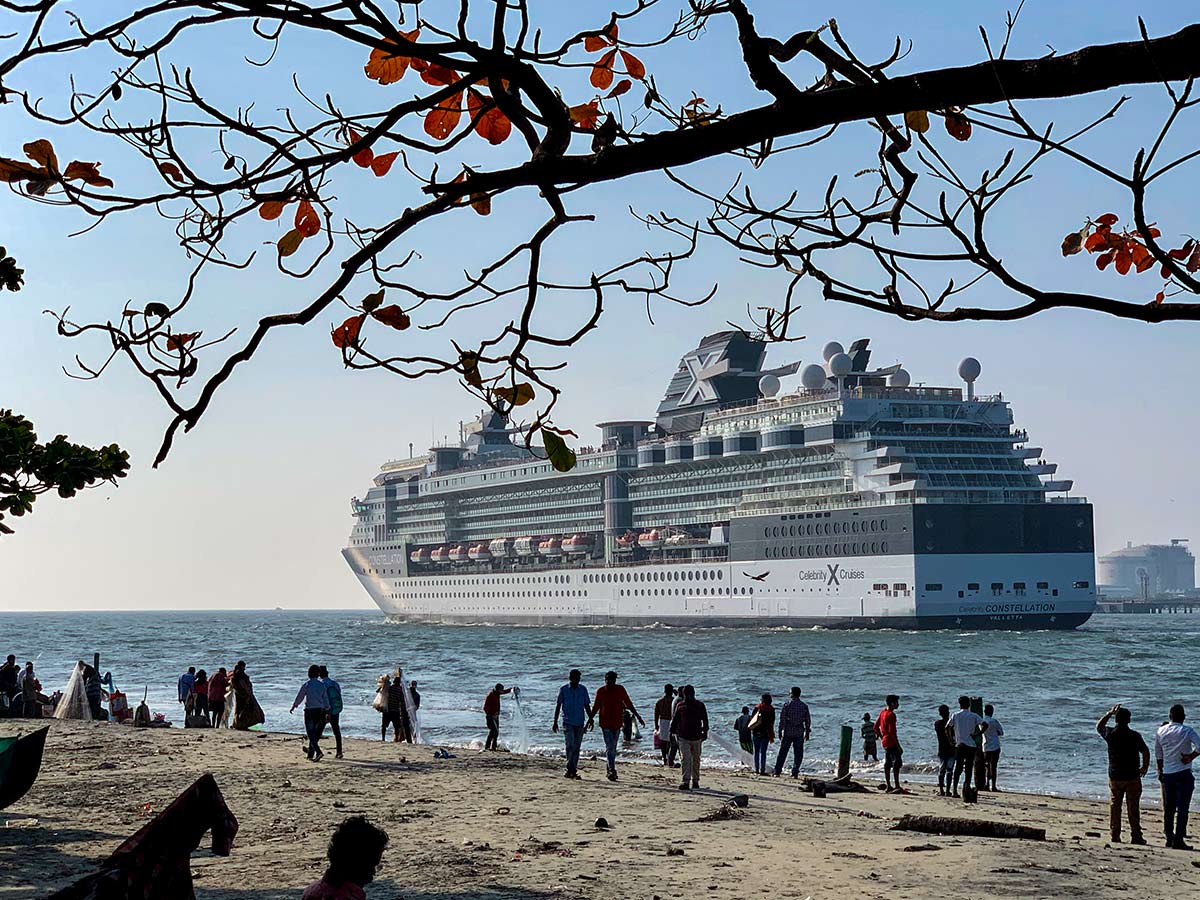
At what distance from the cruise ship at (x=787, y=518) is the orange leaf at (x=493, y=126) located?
224 ft

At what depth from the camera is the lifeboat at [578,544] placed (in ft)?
305

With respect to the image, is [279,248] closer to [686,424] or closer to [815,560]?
[815,560]

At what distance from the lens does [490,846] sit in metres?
10.6

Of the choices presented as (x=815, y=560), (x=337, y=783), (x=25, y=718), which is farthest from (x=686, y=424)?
(x=337, y=783)

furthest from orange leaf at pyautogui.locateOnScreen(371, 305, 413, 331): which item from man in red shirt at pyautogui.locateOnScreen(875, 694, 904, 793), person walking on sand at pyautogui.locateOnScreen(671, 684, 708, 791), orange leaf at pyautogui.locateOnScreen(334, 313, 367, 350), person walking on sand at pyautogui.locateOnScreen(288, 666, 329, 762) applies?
man in red shirt at pyautogui.locateOnScreen(875, 694, 904, 793)

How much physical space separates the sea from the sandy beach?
4.63 m

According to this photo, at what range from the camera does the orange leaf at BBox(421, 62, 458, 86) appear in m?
3.48

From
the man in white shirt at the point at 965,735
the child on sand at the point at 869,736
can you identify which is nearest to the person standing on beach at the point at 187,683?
the child on sand at the point at 869,736

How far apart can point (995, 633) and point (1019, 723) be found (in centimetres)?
4247

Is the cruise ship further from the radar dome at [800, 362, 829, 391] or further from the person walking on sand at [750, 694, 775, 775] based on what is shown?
the person walking on sand at [750, 694, 775, 775]

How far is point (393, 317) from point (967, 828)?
10342 mm

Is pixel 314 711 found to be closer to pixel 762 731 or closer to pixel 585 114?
pixel 762 731

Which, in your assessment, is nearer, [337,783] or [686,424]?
[337,783]

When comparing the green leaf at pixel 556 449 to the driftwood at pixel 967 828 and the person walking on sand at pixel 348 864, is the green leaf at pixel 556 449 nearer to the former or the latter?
the person walking on sand at pixel 348 864
